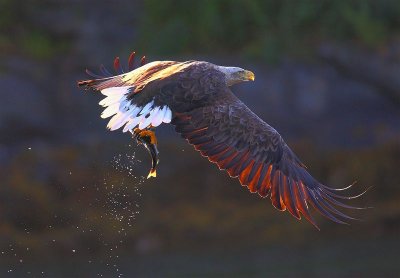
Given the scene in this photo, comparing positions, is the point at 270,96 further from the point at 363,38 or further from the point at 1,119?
the point at 1,119

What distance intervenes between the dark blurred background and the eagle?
3966 mm

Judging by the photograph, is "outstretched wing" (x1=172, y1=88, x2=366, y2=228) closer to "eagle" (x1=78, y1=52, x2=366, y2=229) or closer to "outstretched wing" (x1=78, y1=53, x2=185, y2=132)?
"eagle" (x1=78, y1=52, x2=366, y2=229)

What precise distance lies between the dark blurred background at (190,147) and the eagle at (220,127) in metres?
3.97

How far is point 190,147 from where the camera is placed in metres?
14.5

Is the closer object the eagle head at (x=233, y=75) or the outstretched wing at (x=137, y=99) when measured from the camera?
the outstretched wing at (x=137, y=99)

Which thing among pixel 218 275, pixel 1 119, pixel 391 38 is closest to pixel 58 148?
pixel 1 119

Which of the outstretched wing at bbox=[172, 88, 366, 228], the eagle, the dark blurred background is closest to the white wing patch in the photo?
the eagle

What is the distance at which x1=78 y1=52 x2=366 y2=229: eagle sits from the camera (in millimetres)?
7762

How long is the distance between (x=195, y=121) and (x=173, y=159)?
6755mm

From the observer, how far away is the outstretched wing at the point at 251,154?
308 inches

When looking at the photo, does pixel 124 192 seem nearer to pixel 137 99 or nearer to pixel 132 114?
pixel 137 99

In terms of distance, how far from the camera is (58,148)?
14445 mm

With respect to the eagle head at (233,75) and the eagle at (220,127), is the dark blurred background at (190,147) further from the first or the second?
the eagle at (220,127)

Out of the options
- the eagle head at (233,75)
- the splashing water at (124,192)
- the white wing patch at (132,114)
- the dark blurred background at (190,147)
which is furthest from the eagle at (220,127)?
the splashing water at (124,192)
